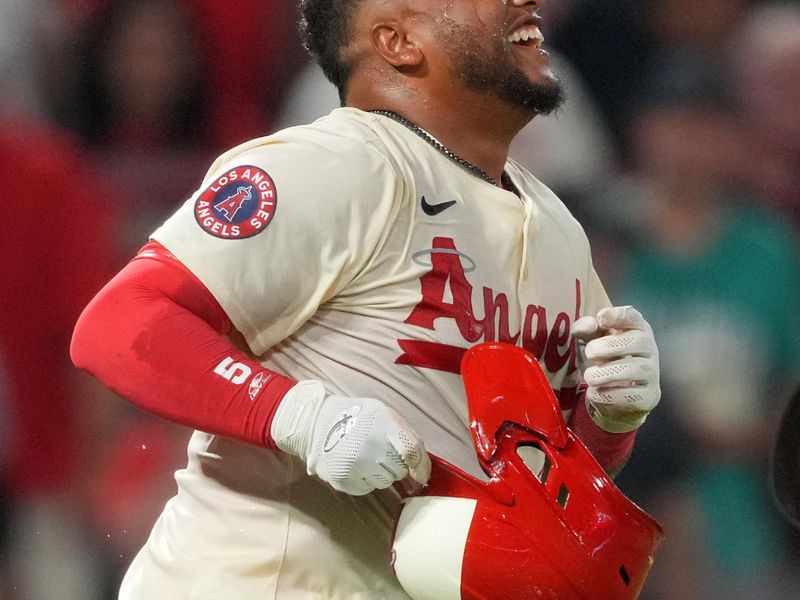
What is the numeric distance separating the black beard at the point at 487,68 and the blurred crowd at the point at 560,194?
34.1 inches

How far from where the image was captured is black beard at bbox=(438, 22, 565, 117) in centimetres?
148

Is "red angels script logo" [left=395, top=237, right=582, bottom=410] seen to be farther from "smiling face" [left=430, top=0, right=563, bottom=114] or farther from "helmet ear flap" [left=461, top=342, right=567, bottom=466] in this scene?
"smiling face" [left=430, top=0, right=563, bottom=114]

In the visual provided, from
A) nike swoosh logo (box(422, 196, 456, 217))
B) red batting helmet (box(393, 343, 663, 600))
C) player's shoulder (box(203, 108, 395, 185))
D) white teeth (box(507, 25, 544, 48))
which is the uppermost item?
white teeth (box(507, 25, 544, 48))

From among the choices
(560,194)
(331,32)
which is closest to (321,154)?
(331,32)

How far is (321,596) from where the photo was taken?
4.21 feet

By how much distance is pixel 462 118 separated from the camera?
4.91ft

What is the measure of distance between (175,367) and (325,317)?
0.68 ft

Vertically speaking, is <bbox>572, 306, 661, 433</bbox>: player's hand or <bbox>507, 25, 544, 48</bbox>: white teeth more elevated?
A: <bbox>507, 25, 544, 48</bbox>: white teeth

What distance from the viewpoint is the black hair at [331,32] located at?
1568 millimetres

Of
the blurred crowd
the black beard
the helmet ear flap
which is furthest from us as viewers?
the blurred crowd

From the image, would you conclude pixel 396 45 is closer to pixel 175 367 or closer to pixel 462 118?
pixel 462 118

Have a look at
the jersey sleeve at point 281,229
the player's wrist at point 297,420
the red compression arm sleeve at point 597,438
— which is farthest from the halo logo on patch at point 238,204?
the red compression arm sleeve at point 597,438

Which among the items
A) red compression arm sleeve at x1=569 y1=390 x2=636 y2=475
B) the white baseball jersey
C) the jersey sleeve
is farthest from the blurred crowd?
the jersey sleeve

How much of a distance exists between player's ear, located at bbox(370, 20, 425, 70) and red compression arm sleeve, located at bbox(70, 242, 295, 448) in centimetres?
48
